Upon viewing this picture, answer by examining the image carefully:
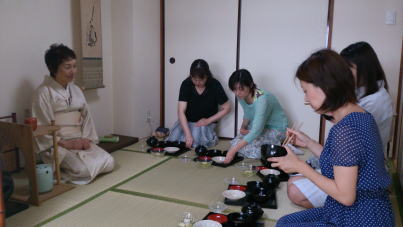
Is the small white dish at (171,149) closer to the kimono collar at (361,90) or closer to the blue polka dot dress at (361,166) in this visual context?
the kimono collar at (361,90)

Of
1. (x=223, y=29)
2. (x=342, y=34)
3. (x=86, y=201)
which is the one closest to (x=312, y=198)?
(x=86, y=201)

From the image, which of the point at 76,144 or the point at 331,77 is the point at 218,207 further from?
the point at 76,144

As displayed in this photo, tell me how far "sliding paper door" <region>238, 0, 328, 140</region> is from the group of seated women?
593 mm

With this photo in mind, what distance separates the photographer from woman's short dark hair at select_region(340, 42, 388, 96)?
2.05 metres

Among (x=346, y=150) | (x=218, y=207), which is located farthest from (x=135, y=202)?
(x=346, y=150)

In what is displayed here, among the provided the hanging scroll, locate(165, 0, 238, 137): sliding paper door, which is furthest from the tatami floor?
locate(165, 0, 238, 137): sliding paper door

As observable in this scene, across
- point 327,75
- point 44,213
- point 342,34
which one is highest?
point 342,34

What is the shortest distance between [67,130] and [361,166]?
8.19ft

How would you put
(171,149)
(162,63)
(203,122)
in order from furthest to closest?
(162,63), (203,122), (171,149)

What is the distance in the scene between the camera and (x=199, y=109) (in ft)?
13.3

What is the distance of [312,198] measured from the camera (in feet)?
7.25

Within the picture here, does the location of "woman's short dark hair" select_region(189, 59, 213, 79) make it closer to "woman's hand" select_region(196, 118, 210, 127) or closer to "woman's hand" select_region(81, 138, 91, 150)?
"woman's hand" select_region(196, 118, 210, 127)

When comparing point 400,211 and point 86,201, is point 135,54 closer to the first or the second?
point 86,201

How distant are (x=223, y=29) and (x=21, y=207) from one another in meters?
3.00
